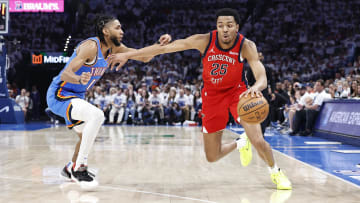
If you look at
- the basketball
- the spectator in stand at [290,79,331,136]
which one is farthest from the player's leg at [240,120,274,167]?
the spectator in stand at [290,79,331,136]

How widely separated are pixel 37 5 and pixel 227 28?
16309mm

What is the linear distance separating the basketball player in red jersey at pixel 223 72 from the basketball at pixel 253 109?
0.48ft

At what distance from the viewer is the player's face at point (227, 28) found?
367 centimetres

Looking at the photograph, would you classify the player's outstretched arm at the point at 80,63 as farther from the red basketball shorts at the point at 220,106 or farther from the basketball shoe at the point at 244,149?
the basketball shoe at the point at 244,149

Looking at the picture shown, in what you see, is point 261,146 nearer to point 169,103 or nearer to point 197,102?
point 197,102

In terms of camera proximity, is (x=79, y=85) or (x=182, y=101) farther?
(x=182, y=101)

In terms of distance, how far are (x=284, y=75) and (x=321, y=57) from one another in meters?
2.24

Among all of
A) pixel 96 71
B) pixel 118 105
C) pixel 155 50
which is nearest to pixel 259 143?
pixel 155 50

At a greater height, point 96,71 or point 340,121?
point 96,71

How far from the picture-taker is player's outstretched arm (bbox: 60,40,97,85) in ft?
12.2

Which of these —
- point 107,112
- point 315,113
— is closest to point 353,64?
point 315,113

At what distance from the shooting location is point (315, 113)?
9.79 m

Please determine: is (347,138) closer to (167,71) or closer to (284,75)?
(284,75)

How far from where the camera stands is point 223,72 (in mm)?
3830
